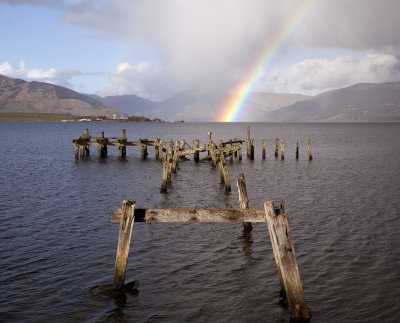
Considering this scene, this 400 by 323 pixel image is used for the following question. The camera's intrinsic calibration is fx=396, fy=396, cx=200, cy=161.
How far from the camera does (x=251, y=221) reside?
827 cm

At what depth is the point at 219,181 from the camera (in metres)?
27.5

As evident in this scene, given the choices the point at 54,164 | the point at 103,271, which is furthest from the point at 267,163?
the point at 103,271

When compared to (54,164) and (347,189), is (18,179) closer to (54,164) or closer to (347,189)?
(54,164)

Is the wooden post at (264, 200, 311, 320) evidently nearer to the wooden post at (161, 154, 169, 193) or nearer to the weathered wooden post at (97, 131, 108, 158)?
the wooden post at (161, 154, 169, 193)

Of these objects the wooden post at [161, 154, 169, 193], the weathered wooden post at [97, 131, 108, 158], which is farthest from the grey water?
the weathered wooden post at [97, 131, 108, 158]

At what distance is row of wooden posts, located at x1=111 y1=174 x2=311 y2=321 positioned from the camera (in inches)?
306

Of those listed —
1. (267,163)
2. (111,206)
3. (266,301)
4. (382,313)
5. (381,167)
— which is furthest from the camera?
(267,163)

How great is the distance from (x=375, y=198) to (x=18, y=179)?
2323 cm

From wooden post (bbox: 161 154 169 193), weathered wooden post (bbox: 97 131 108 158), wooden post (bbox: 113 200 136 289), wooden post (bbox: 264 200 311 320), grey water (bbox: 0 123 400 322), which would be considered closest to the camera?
wooden post (bbox: 264 200 311 320)

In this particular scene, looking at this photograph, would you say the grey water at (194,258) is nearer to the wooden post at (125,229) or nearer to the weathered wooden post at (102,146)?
the wooden post at (125,229)

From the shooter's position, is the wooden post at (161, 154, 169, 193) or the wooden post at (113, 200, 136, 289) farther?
the wooden post at (161, 154, 169, 193)

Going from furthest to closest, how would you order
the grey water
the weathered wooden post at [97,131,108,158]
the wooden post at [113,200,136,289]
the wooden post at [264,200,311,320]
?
the weathered wooden post at [97,131,108,158]
the grey water
the wooden post at [113,200,136,289]
the wooden post at [264,200,311,320]

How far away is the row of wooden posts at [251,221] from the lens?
777 cm

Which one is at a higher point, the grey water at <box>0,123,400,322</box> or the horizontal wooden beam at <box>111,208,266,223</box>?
the horizontal wooden beam at <box>111,208,266,223</box>
